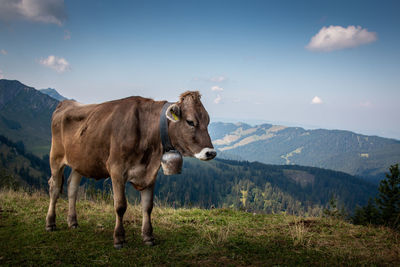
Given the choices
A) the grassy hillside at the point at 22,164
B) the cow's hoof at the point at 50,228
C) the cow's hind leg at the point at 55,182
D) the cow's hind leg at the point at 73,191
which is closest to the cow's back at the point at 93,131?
the cow's hind leg at the point at 55,182

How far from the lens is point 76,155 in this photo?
6207mm

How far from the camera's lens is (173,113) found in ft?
17.2

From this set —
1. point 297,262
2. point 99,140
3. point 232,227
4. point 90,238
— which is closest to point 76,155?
point 99,140

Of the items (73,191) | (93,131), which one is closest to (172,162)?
(93,131)

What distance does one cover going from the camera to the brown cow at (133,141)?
5.26 metres

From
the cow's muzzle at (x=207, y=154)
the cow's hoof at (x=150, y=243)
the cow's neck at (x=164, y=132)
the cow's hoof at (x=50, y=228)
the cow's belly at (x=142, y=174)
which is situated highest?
the cow's neck at (x=164, y=132)

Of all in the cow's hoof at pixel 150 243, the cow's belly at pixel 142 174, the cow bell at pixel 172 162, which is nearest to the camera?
the cow bell at pixel 172 162

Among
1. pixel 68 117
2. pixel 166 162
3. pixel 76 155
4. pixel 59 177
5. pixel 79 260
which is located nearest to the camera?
pixel 79 260

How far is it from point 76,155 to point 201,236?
3.51 metres

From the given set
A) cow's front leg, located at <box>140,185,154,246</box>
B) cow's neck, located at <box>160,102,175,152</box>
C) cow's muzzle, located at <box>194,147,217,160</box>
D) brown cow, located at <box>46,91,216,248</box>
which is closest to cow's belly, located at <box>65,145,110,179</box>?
brown cow, located at <box>46,91,216,248</box>

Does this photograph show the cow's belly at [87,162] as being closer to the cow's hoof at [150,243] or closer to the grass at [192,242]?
the grass at [192,242]

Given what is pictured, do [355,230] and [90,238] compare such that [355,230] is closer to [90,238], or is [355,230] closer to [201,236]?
[201,236]

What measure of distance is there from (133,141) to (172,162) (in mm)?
925

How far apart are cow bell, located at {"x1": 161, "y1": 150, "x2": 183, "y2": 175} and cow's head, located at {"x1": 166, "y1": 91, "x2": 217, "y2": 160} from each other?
0.19m
